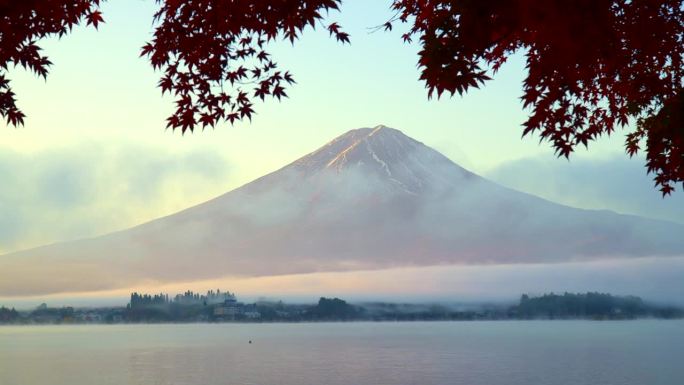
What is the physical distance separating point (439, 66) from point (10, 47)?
23.8 feet

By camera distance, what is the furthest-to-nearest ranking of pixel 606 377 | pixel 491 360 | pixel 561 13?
pixel 491 360 < pixel 606 377 < pixel 561 13

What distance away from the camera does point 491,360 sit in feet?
479

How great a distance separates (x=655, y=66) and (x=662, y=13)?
1.34 m

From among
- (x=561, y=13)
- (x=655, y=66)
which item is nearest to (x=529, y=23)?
(x=561, y=13)

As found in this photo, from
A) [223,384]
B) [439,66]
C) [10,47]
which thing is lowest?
[223,384]

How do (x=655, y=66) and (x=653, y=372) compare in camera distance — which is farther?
(x=653, y=372)

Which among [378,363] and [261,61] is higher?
[261,61]

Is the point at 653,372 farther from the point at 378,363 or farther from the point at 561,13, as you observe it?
the point at 561,13

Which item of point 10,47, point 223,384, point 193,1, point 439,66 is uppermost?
point 193,1

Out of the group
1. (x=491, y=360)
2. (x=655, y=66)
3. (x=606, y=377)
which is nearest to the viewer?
(x=655, y=66)

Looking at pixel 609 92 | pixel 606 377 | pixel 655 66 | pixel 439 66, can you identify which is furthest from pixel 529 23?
pixel 606 377

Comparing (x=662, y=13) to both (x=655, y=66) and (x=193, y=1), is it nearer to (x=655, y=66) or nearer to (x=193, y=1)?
(x=655, y=66)

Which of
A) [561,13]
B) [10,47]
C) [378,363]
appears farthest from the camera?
[378,363]

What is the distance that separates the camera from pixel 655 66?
1452cm
